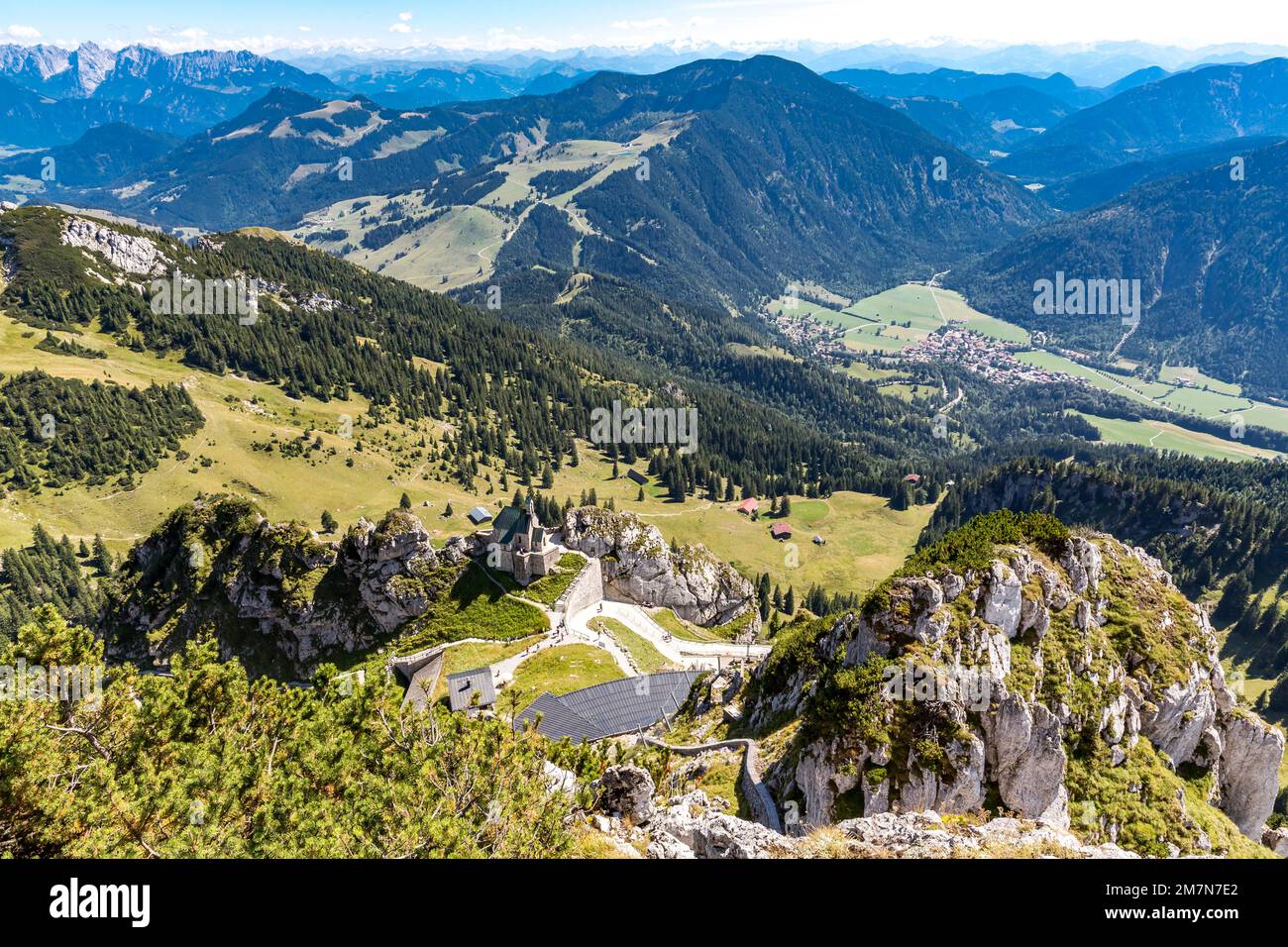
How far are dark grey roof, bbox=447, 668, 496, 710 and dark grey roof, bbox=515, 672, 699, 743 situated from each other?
5648mm

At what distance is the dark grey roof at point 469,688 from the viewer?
73.1 m

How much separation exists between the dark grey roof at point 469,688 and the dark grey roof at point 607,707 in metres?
5.65

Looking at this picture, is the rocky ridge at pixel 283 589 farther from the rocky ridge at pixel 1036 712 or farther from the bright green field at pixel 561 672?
the rocky ridge at pixel 1036 712

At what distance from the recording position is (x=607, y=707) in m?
72.0

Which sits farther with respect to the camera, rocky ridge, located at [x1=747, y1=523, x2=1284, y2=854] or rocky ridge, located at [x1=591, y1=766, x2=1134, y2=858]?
rocky ridge, located at [x1=747, y1=523, x2=1284, y2=854]

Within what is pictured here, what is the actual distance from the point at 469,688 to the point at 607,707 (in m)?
15.8

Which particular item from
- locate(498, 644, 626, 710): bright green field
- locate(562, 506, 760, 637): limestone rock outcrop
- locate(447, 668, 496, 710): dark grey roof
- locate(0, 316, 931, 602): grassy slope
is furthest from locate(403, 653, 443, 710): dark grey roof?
locate(0, 316, 931, 602): grassy slope

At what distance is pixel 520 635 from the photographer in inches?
3563

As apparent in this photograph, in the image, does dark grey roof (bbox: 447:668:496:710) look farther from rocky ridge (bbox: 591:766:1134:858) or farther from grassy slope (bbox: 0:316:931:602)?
grassy slope (bbox: 0:316:931:602)

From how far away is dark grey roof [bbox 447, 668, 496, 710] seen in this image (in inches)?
2879

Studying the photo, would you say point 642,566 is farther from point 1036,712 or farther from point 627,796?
point 1036,712

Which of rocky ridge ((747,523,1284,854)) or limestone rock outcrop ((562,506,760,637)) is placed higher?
rocky ridge ((747,523,1284,854))
